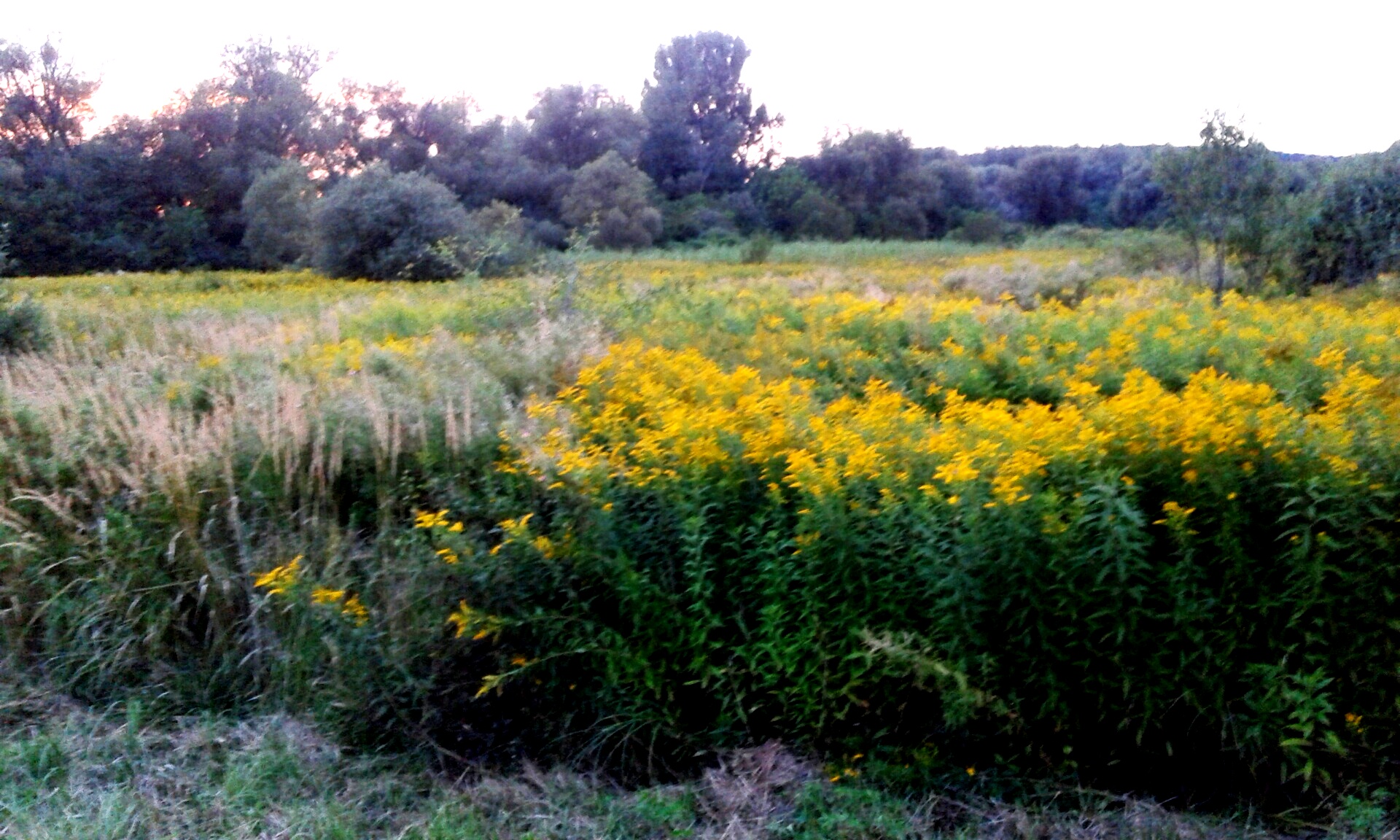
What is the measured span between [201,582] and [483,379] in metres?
2.10

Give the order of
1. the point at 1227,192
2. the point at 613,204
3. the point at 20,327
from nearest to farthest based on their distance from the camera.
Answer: the point at 20,327 → the point at 1227,192 → the point at 613,204

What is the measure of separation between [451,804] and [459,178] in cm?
3763

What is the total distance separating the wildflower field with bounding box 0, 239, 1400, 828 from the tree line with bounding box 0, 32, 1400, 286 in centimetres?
1241

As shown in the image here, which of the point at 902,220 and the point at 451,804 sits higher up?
the point at 902,220

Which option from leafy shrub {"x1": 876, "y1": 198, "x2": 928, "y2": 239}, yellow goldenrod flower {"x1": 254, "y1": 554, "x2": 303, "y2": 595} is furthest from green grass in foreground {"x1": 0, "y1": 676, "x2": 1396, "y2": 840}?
leafy shrub {"x1": 876, "y1": 198, "x2": 928, "y2": 239}

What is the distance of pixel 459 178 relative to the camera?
3931cm

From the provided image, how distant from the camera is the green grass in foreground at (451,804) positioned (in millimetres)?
3863

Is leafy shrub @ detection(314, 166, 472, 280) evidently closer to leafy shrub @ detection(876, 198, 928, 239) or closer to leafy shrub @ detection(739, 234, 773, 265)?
leafy shrub @ detection(739, 234, 773, 265)

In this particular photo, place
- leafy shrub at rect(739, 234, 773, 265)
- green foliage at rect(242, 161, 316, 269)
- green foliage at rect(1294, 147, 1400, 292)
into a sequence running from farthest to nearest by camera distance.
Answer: green foliage at rect(242, 161, 316, 269)
leafy shrub at rect(739, 234, 773, 265)
green foliage at rect(1294, 147, 1400, 292)

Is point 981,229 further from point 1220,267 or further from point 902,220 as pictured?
point 1220,267

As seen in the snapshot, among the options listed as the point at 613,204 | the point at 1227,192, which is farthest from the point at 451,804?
the point at 613,204

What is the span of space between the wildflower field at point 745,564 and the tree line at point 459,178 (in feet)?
40.7

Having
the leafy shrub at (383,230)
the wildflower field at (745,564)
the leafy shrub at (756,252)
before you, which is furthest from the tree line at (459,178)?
the wildflower field at (745,564)

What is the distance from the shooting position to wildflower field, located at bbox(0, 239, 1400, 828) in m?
3.87
